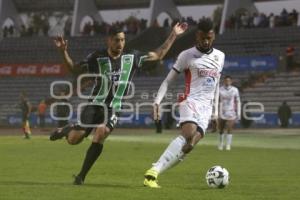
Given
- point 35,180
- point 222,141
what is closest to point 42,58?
point 222,141

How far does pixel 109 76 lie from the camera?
1241 cm

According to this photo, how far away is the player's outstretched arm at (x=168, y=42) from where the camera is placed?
1202cm

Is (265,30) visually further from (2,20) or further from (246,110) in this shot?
(2,20)

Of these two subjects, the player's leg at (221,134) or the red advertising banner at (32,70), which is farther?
the red advertising banner at (32,70)

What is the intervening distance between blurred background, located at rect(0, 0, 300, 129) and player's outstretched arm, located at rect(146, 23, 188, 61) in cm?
3338

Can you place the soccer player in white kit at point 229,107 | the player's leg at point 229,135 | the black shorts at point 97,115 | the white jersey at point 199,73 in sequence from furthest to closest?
the soccer player in white kit at point 229,107, the player's leg at point 229,135, the black shorts at point 97,115, the white jersey at point 199,73

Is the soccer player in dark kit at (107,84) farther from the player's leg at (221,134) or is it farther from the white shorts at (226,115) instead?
the white shorts at (226,115)

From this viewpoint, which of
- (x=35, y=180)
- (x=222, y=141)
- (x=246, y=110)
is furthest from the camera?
(x=246, y=110)

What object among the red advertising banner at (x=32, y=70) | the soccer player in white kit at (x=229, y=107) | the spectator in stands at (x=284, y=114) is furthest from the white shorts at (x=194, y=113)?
the red advertising banner at (x=32, y=70)

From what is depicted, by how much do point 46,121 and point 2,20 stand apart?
12011 mm

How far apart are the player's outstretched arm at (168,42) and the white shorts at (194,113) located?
0.88 m

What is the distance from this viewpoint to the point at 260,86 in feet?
160

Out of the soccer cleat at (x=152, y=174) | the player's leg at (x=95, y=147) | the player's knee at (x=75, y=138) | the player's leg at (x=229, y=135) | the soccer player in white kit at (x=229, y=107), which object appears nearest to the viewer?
the soccer cleat at (x=152, y=174)

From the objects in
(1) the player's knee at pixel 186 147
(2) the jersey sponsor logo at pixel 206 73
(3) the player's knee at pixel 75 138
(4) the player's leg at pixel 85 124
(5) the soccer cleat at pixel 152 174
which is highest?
(2) the jersey sponsor logo at pixel 206 73
